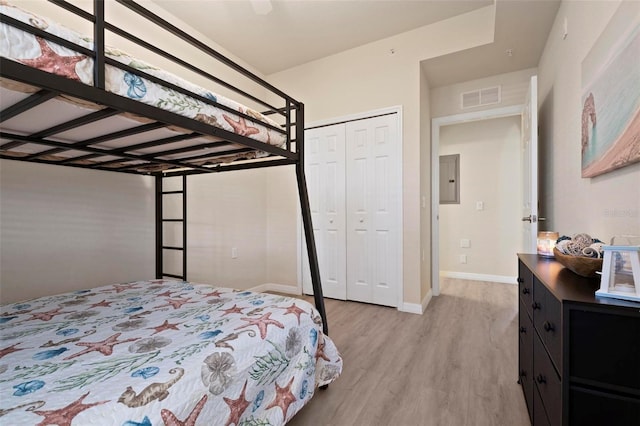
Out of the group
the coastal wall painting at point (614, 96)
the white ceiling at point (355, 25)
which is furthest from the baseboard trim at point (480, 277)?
the coastal wall painting at point (614, 96)

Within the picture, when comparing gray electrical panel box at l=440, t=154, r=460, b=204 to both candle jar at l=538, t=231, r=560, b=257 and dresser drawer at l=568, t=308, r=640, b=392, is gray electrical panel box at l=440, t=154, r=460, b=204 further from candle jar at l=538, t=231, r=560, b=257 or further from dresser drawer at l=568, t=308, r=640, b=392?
dresser drawer at l=568, t=308, r=640, b=392

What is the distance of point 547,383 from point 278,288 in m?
2.97

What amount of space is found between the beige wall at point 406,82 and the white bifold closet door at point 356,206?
0.13 m

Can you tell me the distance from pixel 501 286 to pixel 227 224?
3.61 m

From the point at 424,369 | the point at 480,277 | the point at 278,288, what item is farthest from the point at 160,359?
the point at 480,277

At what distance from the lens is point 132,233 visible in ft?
7.67

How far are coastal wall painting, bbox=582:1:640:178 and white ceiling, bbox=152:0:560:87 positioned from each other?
1124mm

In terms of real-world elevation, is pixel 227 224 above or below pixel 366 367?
above

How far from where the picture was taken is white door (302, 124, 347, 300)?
3.27m

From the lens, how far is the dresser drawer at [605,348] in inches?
28.8

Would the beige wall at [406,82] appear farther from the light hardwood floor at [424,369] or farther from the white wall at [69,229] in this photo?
the white wall at [69,229]

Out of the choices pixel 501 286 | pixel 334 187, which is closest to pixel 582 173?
pixel 334 187

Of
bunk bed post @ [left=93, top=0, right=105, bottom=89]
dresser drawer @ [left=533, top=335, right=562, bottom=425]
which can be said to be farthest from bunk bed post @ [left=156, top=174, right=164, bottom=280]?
dresser drawer @ [left=533, top=335, right=562, bottom=425]

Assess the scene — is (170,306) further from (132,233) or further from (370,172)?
(370,172)
